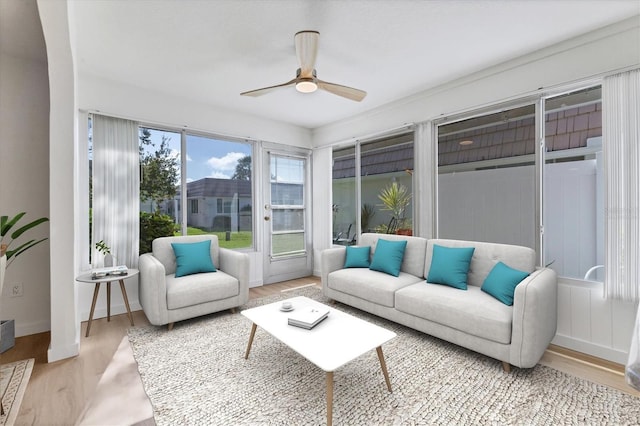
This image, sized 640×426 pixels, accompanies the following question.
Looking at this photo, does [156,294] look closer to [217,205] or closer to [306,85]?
[217,205]

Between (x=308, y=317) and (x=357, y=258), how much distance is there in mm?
1716

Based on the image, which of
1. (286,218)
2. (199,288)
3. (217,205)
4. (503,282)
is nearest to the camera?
(503,282)

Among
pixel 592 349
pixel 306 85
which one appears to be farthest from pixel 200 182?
pixel 592 349

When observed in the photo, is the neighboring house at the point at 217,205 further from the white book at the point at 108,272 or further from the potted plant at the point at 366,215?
the potted plant at the point at 366,215

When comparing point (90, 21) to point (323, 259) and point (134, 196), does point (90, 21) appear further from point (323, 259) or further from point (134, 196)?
point (323, 259)

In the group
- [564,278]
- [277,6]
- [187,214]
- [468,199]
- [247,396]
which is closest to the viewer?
[247,396]

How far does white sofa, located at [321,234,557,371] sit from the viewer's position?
211cm

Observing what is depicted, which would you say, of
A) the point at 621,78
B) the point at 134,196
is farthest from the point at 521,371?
the point at 134,196

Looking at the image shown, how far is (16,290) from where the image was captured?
289 centimetres

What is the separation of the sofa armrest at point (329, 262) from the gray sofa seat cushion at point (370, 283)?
0.09m

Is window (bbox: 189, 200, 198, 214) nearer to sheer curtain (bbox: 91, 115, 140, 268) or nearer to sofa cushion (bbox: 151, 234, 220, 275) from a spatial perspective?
sofa cushion (bbox: 151, 234, 220, 275)

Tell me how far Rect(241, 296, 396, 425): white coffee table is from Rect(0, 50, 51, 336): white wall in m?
2.38

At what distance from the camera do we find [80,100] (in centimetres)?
323

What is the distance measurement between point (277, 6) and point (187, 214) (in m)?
2.86
